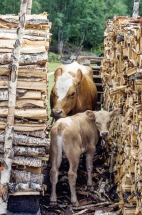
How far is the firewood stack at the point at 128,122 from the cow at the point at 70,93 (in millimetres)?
819

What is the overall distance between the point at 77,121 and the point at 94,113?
0.44 m

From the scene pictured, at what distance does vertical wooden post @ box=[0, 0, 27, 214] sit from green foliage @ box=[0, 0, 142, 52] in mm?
42983

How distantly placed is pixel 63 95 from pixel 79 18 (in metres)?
45.0

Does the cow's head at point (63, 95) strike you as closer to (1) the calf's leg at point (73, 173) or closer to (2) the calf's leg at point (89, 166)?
(2) the calf's leg at point (89, 166)

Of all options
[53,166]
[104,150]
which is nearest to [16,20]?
[53,166]

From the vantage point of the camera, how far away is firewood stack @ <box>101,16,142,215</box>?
7.73m

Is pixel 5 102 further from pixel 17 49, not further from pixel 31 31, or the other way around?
pixel 31 31

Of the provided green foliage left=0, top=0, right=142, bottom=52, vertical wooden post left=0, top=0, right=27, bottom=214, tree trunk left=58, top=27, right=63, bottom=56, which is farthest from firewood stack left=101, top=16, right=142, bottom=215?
green foliage left=0, top=0, right=142, bottom=52

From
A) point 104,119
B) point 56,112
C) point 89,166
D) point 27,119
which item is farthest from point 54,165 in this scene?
point 56,112

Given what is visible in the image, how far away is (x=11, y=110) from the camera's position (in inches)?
335

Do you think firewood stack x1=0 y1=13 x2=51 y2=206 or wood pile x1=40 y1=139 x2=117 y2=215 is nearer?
firewood stack x1=0 y1=13 x2=51 y2=206

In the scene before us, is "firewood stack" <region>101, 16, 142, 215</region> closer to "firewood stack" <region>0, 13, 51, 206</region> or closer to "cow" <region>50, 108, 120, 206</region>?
"cow" <region>50, 108, 120, 206</region>

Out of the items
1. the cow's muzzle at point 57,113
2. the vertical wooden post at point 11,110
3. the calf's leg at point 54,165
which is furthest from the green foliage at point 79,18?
the vertical wooden post at point 11,110

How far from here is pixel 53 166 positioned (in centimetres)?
948
